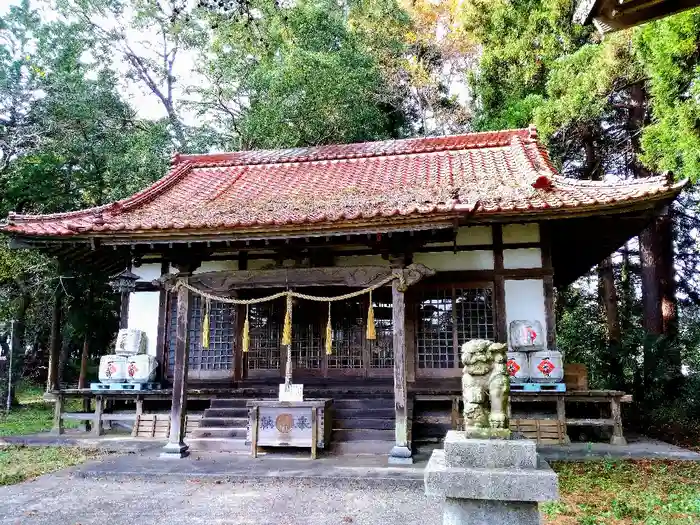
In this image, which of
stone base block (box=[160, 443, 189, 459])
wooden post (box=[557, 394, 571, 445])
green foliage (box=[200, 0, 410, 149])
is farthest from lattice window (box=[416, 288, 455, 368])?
green foliage (box=[200, 0, 410, 149])

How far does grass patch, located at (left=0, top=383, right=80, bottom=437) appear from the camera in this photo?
10883mm

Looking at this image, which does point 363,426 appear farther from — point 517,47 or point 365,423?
point 517,47

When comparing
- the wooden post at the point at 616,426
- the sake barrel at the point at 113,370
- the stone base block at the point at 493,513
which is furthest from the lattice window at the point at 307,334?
the stone base block at the point at 493,513

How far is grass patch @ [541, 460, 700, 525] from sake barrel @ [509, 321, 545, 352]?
203 cm

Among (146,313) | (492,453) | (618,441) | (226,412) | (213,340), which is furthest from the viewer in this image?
(146,313)

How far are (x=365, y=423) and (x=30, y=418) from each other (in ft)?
30.6

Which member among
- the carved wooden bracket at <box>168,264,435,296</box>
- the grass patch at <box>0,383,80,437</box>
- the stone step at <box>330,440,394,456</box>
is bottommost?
the grass patch at <box>0,383,80,437</box>

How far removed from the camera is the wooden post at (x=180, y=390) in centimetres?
775

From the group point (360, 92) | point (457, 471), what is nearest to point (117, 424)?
point (457, 471)

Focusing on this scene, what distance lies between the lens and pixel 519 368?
862cm

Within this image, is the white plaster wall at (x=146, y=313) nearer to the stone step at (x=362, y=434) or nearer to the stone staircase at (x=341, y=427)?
the stone staircase at (x=341, y=427)

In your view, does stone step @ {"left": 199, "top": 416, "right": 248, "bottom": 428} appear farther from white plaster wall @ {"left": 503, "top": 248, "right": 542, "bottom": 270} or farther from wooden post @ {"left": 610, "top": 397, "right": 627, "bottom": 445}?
wooden post @ {"left": 610, "top": 397, "right": 627, "bottom": 445}

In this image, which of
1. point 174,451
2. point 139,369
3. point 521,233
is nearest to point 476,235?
point 521,233

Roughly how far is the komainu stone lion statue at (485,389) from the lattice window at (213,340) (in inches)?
264
